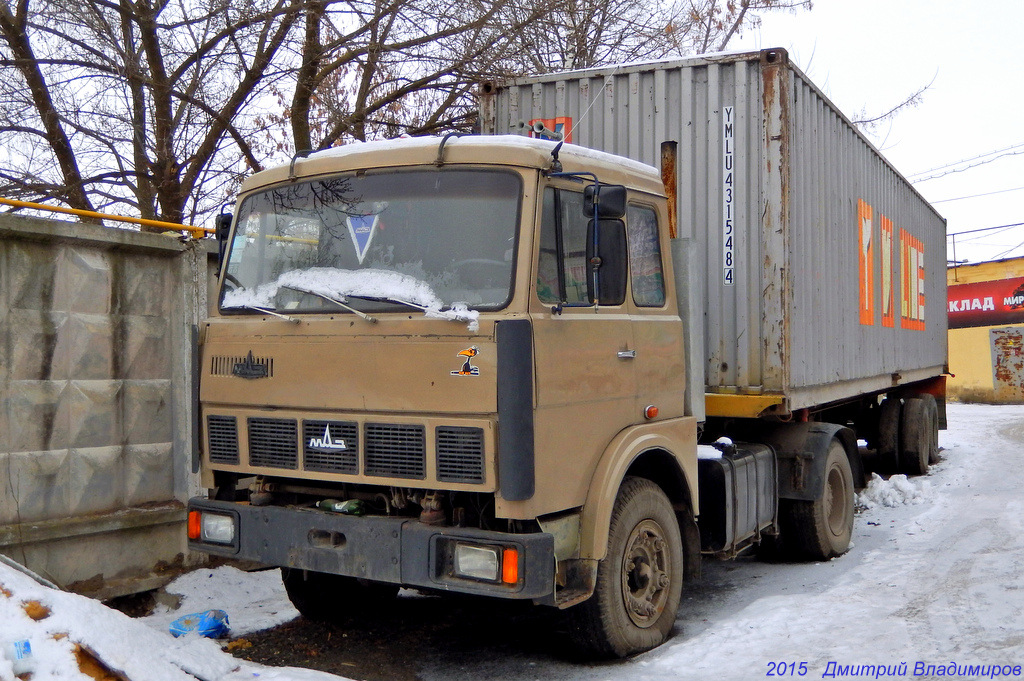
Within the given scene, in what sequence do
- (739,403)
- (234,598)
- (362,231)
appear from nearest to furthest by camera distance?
(362,231) < (234,598) < (739,403)

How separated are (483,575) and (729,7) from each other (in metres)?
12.7

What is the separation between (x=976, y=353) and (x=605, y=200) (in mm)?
24908

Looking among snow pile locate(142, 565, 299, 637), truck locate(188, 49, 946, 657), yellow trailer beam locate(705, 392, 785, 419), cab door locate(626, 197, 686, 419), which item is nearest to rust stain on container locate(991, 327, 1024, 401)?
truck locate(188, 49, 946, 657)

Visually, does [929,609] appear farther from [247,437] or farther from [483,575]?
[247,437]

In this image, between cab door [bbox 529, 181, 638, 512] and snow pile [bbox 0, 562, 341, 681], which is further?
cab door [bbox 529, 181, 638, 512]

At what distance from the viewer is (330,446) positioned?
4.27 m

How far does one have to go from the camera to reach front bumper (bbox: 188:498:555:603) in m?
3.89

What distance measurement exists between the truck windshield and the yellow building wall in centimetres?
2438

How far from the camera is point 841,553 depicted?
7.07 m

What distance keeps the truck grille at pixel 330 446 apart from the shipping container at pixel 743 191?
6.94 ft

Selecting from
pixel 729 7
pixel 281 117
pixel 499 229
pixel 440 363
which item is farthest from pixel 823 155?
→ pixel 729 7

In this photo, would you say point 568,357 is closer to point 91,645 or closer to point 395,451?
point 395,451

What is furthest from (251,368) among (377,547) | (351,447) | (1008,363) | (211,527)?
(1008,363)

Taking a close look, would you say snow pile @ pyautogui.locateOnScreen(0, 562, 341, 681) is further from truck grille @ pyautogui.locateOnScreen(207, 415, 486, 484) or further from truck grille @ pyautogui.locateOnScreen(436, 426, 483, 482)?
truck grille @ pyautogui.locateOnScreen(436, 426, 483, 482)
